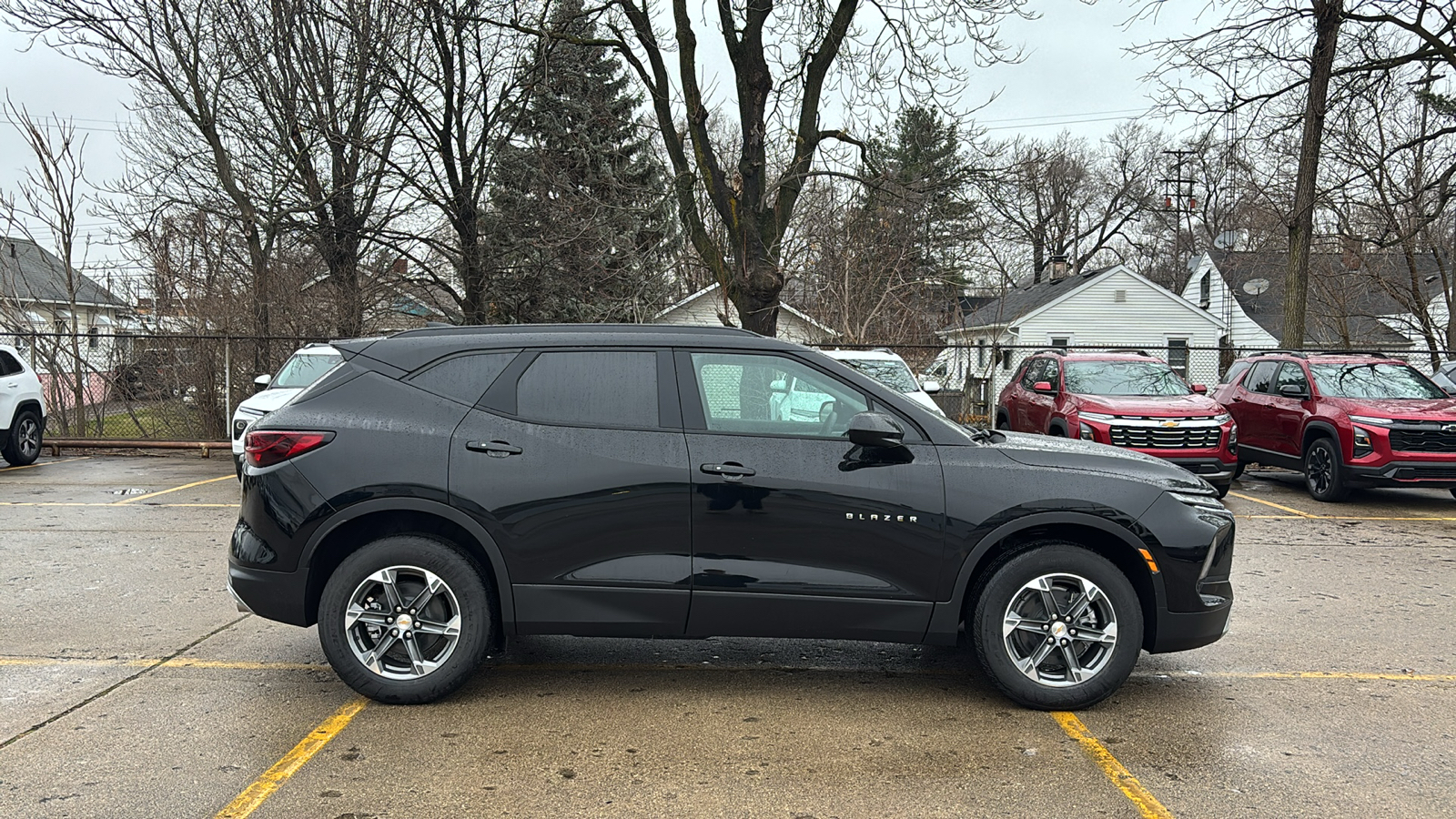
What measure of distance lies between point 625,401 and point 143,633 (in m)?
3.36

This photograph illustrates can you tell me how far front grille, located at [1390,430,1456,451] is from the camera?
10.6 metres

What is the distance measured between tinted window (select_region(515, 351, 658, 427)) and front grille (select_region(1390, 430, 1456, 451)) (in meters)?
9.88

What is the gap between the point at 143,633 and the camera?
5582 millimetres

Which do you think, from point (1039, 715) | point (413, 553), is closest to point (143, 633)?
point (413, 553)

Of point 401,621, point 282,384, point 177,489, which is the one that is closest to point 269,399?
point 282,384

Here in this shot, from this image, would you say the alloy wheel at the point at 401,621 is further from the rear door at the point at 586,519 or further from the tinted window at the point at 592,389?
the tinted window at the point at 592,389

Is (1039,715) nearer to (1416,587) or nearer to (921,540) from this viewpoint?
(921,540)

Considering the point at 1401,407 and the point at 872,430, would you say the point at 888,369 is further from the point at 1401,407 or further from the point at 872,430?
the point at 872,430

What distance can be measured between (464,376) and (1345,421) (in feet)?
A: 34.2

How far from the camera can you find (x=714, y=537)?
4332 millimetres

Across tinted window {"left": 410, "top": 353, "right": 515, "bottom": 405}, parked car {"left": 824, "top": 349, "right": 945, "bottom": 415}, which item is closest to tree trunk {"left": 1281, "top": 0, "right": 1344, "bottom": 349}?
parked car {"left": 824, "top": 349, "right": 945, "bottom": 415}

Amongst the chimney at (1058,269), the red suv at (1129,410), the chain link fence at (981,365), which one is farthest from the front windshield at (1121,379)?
the chimney at (1058,269)

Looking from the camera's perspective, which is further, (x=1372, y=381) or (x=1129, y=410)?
(x=1372, y=381)

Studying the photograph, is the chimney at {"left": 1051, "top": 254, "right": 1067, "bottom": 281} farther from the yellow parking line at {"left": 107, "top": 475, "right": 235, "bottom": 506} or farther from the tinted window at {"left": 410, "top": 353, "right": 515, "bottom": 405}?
the tinted window at {"left": 410, "top": 353, "right": 515, "bottom": 405}
